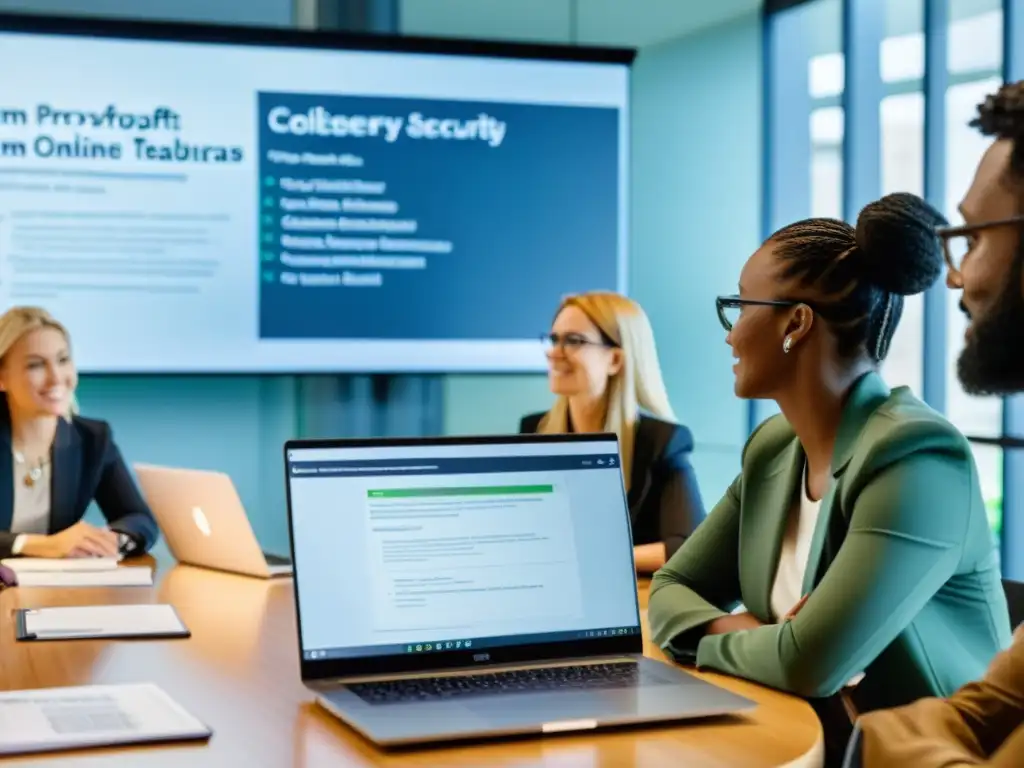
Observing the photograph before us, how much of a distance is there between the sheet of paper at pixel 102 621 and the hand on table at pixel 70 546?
27.6 inches

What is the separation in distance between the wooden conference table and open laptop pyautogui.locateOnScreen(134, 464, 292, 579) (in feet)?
1.43

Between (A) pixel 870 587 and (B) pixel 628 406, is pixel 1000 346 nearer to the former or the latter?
(A) pixel 870 587

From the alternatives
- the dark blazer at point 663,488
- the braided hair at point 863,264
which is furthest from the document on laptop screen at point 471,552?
the dark blazer at point 663,488

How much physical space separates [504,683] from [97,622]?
0.91 metres

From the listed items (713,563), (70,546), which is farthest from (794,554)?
(70,546)

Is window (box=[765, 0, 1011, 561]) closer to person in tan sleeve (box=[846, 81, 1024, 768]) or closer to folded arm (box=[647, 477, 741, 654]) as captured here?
folded arm (box=[647, 477, 741, 654])

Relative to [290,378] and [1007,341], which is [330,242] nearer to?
[290,378]

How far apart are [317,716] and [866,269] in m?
1.03

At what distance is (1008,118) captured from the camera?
1358mm

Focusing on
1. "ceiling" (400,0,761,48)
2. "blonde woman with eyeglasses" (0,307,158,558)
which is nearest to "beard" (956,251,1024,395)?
"blonde woman with eyeglasses" (0,307,158,558)

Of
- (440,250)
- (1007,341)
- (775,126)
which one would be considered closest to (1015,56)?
(775,126)

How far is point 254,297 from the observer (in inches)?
193

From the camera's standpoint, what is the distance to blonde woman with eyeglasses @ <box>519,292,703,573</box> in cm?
331

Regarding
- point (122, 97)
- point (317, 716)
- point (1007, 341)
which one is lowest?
point (317, 716)
